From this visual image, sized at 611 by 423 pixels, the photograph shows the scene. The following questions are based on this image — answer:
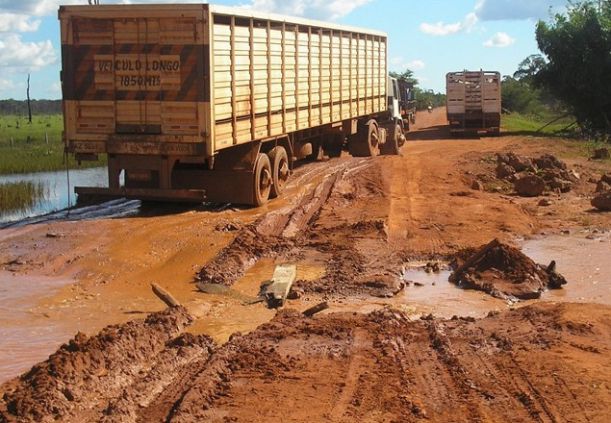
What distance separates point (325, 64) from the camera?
61.6 ft

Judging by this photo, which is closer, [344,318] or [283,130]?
[344,318]

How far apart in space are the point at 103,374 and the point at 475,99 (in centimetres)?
2999

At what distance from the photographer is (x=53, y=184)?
23.9 metres

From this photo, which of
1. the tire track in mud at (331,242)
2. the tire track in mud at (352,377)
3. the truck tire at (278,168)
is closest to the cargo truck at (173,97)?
the truck tire at (278,168)

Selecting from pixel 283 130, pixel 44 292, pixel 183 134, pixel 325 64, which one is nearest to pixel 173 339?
pixel 44 292

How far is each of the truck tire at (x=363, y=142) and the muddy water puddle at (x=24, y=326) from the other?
14940mm

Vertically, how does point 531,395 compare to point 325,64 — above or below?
below

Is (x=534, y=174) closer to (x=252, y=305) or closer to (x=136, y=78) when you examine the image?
(x=136, y=78)

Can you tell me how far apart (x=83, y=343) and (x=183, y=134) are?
6.59 metres

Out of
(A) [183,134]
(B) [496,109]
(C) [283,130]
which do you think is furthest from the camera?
(B) [496,109]

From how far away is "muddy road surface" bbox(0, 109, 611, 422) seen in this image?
5.66 meters

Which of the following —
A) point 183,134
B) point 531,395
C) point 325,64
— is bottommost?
point 531,395

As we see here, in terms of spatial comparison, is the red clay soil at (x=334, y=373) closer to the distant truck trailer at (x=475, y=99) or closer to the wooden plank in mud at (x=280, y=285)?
the wooden plank in mud at (x=280, y=285)

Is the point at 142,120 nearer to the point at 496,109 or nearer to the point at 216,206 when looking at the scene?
the point at 216,206
